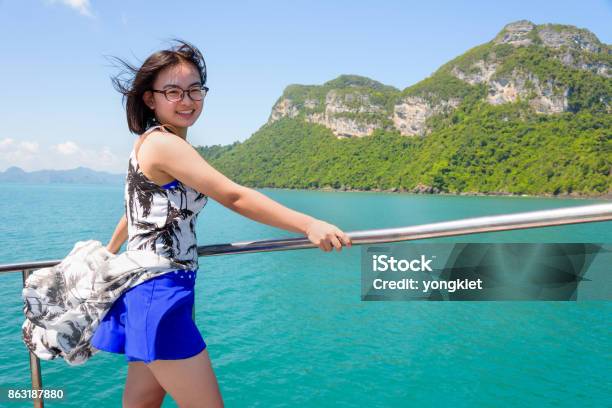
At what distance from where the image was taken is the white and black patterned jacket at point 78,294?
1251 mm

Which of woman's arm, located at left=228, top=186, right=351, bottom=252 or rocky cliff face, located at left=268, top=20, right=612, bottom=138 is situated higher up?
rocky cliff face, located at left=268, top=20, right=612, bottom=138

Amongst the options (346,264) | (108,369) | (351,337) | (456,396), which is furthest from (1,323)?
(346,264)

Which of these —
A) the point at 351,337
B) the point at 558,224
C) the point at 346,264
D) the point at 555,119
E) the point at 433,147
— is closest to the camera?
the point at 558,224

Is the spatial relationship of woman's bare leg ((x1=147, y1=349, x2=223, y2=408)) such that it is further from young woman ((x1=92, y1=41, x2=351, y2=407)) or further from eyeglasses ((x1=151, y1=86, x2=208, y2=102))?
eyeglasses ((x1=151, y1=86, x2=208, y2=102))

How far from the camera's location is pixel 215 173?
1.17 meters

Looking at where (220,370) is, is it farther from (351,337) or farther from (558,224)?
(558,224)

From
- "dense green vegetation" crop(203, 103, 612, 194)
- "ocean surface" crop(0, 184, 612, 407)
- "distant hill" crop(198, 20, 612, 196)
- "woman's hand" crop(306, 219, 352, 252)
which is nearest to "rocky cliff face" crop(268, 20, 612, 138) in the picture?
"distant hill" crop(198, 20, 612, 196)

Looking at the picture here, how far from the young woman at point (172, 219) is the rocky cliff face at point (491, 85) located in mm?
116344

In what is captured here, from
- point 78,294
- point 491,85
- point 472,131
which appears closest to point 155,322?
point 78,294

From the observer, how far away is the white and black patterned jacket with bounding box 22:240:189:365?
1.25 meters

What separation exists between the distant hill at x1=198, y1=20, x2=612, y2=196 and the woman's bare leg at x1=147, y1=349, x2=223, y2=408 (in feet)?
274

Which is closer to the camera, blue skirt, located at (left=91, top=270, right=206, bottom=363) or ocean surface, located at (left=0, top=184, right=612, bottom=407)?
blue skirt, located at (left=91, top=270, right=206, bottom=363)

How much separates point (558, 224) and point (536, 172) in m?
92.6

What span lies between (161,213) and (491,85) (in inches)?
5060
